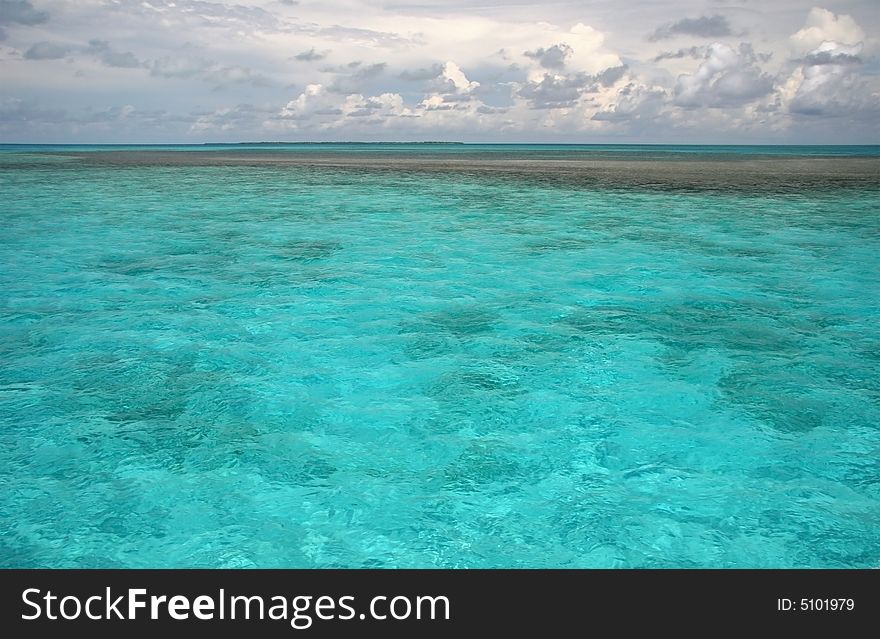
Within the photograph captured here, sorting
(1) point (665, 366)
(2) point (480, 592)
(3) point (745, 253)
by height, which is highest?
(3) point (745, 253)

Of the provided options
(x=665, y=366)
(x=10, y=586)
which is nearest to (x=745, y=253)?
(x=665, y=366)

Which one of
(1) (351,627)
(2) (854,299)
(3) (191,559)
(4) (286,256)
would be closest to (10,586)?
(3) (191,559)

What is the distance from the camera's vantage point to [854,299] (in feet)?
32.2

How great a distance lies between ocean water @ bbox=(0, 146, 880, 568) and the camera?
4145mm

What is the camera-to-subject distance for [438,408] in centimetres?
602

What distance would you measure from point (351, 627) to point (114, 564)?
5.44 feet

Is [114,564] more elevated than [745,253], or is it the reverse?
[745,253]

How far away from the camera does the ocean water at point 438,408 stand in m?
4.14

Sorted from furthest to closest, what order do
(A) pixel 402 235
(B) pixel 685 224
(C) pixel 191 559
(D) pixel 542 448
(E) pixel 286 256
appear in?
1. (B) pixel 685 224
2. (A) pixel 402 235
3. (E) pixel 286 256
4. (D) pixel 542 448
5. (C) pixel 191 559

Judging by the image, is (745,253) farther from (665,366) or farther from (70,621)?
(70,621)

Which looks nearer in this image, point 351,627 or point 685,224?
point 351,627

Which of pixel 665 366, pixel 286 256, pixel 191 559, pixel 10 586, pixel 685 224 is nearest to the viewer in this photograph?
pixel 10 586

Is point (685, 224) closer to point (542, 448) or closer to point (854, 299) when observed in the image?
point (854, 299)

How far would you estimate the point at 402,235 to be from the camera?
51.8ft
